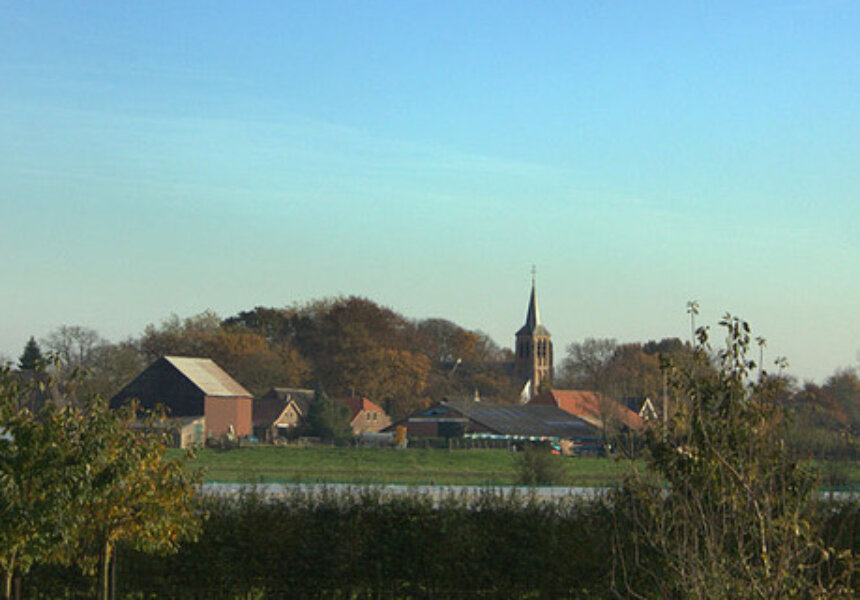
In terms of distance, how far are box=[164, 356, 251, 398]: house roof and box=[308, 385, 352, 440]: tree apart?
7.48m

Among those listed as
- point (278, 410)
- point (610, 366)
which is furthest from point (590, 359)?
point (278, 410)

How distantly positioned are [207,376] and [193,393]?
2.64 metres

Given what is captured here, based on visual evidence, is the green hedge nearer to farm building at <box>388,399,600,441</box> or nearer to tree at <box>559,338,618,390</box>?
farm building at <box>388,399,600,441</box>

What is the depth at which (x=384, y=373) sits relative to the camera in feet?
327

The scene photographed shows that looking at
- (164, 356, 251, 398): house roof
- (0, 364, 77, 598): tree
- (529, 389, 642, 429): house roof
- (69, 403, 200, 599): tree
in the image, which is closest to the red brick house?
(164, 356, 251, 398): house roof

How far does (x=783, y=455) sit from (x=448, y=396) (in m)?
98.8

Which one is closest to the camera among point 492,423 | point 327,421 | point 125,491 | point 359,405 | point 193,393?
point 125,491

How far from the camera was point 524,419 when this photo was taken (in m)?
97.0

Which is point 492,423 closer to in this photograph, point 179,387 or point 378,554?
point 179,387

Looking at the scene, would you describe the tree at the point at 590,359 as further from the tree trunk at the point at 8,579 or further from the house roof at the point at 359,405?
the tree trunk at the point at 8,579

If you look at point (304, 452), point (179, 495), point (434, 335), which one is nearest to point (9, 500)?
point (179, 495)

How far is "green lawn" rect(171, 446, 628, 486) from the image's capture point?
171 feet

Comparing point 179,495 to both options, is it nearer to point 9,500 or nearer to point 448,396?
point 9,500

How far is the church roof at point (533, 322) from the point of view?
169 meters
